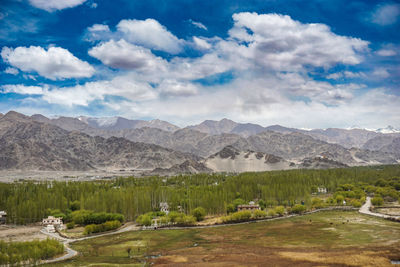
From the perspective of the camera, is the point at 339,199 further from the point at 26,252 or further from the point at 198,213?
the point at 26,252

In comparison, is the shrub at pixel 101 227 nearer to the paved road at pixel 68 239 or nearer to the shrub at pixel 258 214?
the paved road at pixel 68 239

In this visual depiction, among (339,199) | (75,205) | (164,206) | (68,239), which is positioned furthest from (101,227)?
(339,199)

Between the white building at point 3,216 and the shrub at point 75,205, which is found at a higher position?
the shrub at point 75,205

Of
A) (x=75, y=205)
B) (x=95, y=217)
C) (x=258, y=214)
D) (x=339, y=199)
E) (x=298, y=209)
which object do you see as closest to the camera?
(x=95, y=217)

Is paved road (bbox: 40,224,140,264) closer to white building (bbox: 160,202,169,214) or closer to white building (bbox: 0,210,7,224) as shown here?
white building (bbox: 160,202,169,214)

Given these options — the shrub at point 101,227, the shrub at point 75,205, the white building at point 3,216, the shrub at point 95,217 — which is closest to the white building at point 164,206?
the shrub at point 95,217

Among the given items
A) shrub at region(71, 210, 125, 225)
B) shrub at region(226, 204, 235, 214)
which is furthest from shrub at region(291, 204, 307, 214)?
shrub at region(71, 210, 125, 225)

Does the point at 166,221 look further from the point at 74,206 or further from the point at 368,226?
the point at 368,226
